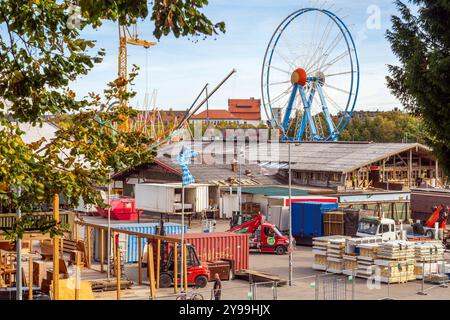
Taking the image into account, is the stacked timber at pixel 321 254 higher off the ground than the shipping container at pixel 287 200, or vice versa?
the shipping container at pixel 287 200

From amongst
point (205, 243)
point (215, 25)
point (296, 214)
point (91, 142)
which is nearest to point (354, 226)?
point (296, 214)

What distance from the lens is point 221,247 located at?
3003 centimetres

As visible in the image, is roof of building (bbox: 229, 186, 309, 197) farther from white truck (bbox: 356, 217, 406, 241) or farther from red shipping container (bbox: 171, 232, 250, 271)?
red shipping container (bbox: 171, 232, 250, 271)

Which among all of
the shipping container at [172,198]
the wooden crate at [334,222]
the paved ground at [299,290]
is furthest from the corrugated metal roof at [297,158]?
the paved ground at [299,290]

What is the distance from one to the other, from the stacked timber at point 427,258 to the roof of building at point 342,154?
978 inches

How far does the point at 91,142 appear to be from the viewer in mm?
13250

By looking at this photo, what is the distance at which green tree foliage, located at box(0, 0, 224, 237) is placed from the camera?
35.1 ft

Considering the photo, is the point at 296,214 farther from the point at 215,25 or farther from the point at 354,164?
the point at 215,25

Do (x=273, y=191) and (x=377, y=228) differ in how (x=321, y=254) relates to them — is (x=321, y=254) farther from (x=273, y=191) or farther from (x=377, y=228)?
(x=273, y=191)

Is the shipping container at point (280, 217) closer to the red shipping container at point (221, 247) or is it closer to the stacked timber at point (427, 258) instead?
the red shipping container at point (221, 247)

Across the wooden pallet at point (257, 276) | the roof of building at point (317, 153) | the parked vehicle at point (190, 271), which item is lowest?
the wooden pallet at point (257, 276)

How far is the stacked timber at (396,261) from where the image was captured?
28141 millimetres

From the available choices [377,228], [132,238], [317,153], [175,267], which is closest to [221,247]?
[175,267]

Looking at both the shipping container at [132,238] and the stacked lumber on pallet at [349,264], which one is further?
the shipping container at [132,238]
